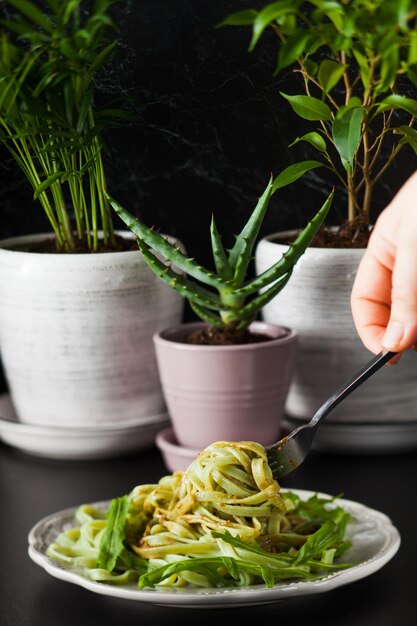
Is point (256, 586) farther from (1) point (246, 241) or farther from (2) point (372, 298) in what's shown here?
(1) point (246, 241)

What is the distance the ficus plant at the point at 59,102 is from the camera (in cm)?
89

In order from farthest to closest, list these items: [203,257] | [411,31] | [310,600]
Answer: [203,257], [310,600], [411,31]

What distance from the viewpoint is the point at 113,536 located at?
958mm

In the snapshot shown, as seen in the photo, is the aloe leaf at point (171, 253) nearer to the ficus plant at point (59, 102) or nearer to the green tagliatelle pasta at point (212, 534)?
the ficus plant at point (59, 102)

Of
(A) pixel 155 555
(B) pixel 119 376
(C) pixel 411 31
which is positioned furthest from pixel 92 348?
(C) pixel 411 31

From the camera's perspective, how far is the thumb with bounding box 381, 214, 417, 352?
0.77m

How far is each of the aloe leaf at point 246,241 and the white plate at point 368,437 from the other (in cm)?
26

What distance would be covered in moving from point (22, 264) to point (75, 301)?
78 mm

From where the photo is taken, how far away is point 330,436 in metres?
1.29

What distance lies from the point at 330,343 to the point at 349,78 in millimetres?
367

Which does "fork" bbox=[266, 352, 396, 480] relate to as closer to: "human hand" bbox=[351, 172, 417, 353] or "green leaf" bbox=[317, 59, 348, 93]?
"human hand" bbox=[351, 172, 417, 353]

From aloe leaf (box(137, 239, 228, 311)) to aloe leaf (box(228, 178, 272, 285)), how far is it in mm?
43

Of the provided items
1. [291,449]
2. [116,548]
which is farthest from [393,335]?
[116,548]

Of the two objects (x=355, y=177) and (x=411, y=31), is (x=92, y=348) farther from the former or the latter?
(x=411, y=31)
